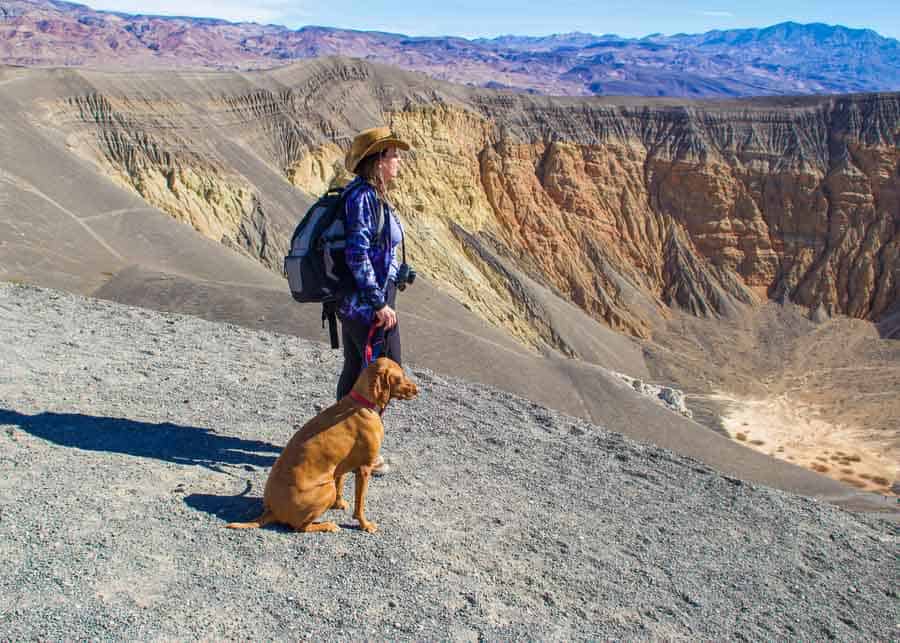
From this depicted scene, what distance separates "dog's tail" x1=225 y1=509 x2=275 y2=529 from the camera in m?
4.46

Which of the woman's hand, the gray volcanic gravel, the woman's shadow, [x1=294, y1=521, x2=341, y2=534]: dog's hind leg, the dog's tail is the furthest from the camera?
the woman's shadow

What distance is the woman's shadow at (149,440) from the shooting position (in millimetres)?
5449

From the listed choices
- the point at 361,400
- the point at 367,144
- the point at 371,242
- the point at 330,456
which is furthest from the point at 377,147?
the point at 330,456

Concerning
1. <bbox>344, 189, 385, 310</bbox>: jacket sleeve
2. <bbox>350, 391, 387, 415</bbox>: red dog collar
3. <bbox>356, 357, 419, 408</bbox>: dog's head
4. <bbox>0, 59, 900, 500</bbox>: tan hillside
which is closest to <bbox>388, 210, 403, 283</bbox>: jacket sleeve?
<bbox>344, 189, 385, 310</bbox>: jacket sleeve

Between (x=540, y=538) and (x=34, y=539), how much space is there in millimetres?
3188

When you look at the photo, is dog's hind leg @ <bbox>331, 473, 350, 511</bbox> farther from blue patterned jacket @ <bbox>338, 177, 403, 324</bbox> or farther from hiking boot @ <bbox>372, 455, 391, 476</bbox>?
blue patterned jacket @ <bbox>338, 177, 403, 324</bbox>

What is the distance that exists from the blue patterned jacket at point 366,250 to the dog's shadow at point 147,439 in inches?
59.7

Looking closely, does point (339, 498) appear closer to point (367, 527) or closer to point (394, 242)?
point (367, 527)

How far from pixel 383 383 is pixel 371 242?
0.93 metres

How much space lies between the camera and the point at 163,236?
16.8 meters

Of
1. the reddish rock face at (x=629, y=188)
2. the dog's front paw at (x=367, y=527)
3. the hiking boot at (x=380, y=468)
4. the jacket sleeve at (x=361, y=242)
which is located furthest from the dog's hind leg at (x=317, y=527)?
the reddish rock face at (x=629, y=188)

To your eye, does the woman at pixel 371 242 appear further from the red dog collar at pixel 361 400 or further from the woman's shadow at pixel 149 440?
the woman's shadow at pixel 149 440

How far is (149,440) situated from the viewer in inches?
224

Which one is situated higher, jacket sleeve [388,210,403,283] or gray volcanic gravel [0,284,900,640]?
jacket sleeve [388,210,403,283]
